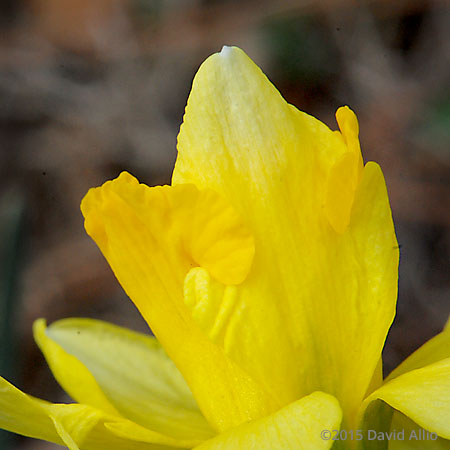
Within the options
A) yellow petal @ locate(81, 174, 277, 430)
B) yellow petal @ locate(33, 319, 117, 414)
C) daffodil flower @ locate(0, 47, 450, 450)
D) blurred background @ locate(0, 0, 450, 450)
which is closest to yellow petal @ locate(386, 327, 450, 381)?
daffodil flower @ locate(0, 47, 450, 450)

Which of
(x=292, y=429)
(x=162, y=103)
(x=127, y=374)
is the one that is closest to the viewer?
(x=292, y=429)

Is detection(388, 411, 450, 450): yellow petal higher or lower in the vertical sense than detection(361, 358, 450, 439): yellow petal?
lower

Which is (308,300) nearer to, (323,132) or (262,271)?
(262,271)

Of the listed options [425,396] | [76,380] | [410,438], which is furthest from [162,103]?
[425,396]

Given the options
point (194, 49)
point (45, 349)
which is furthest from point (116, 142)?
point (45, 349)

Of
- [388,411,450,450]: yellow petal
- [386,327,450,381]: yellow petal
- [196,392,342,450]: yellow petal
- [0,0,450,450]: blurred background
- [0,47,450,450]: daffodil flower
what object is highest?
[0,0,450,450]: blurred background

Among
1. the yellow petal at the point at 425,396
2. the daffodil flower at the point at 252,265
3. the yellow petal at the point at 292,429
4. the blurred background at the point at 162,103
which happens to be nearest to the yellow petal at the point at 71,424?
the daffodil flower at the point at 252,265

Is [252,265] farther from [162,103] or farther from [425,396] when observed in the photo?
[162,103]

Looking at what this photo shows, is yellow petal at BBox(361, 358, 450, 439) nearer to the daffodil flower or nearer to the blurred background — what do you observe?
the daffodil flower
